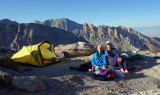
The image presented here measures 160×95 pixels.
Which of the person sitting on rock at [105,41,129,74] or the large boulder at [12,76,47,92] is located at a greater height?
the person sitting on rock at [105,41,129,74]

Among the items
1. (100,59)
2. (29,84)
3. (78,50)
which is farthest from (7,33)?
(29,84)

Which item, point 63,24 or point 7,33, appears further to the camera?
point 63,24

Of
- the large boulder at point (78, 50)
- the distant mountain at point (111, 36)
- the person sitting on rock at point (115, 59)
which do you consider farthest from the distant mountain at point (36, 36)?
the person sitting on rock at point (115, 59)

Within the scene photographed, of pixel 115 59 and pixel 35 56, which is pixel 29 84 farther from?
pixel 35 56

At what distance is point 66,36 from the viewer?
10238cm

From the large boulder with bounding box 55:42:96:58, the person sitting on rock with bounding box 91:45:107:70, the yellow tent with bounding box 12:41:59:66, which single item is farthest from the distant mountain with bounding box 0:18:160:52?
the person sitting on rock with bounding box 91:45:107:70

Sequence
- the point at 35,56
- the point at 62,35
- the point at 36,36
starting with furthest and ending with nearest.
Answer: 1. the point at 62,35
2. the point at 36,36
3. the point at 35,56

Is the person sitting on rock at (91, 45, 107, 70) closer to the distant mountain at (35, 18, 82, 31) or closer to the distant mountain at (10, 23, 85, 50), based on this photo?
the distant mountain at (10, 23, 85, 50)

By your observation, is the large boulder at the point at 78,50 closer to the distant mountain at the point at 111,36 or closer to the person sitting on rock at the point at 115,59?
the person sitting on rock at the point at 115,59

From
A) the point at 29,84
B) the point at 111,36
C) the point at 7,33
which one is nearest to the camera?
the point at 29,84

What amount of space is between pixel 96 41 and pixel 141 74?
137 meters

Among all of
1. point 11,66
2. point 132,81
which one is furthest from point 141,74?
point 11,66

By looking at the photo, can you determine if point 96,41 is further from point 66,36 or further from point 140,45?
point 66,36

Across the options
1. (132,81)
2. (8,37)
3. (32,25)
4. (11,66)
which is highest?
(32,25)
